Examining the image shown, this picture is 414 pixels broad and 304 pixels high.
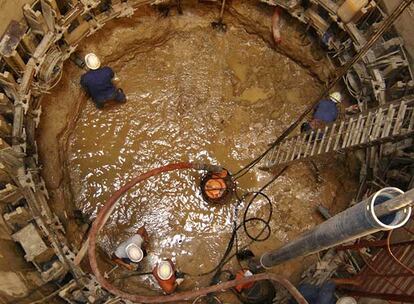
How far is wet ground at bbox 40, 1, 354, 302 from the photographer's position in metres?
8.76

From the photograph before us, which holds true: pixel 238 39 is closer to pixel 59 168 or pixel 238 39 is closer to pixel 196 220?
pixel 196 220

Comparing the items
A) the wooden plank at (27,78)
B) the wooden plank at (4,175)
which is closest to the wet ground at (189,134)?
the wooden plank at (27,78)

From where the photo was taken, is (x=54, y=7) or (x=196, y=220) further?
(x=196, y=220)

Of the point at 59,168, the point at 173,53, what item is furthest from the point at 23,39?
the point at 173,53

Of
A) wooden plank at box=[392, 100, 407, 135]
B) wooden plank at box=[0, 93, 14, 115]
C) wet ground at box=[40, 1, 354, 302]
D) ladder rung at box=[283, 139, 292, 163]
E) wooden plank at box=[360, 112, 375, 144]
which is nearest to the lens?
wooden plank at box=[392, 100, 407, 135]

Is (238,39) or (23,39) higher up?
(238,39)

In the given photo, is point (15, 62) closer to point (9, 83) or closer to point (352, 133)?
point (9, 83)

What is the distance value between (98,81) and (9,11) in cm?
186

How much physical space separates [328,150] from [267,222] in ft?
7.92

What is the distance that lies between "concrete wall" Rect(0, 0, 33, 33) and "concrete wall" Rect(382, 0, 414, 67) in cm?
664

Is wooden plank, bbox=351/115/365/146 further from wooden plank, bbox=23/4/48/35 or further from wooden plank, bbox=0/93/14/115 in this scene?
wooden plank, bbox=0/93/14/115

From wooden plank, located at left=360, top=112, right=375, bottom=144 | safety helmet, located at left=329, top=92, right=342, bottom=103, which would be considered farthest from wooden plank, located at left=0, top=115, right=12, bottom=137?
safety helmet, located at left=329, top=92, right=342, bottom=103

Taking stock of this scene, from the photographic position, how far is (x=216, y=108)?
9367 millimetres

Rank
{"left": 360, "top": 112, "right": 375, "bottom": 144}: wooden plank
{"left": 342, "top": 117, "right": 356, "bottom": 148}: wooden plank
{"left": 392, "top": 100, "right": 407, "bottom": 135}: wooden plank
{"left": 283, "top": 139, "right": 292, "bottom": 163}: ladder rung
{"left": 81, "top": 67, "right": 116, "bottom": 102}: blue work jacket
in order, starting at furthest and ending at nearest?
{"left": 283, "top": 139, "right": 292, "bottom": 163}: ladder rung
{"left": 81, "top": 67, "right": 116, "bottom": 102}: blue work jacket
{"left": 342, "top": 117, "right": 356, "bottom": 148}: wooden plank
{"left": 360, "top": 112, "right": 375, "bottom": 144}: wooden plank
{"left": 392, "top": 100, "right": 407, "bottom": 135}: wooden plank
